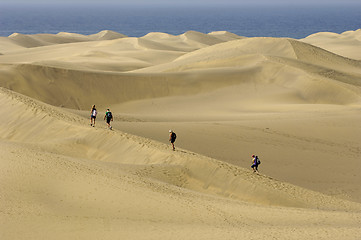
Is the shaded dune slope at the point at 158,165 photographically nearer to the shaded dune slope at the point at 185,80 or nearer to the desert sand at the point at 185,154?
the desert sand at the point at 185,154

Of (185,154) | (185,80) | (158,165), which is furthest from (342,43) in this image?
(158,165)

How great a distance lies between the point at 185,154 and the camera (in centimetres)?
1505

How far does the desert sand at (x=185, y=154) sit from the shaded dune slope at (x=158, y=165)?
4 centimetres

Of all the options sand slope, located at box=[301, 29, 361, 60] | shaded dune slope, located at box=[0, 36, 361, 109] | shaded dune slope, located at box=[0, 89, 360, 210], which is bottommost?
shaded dune slope, located at box=[0, 89, 360, 210]

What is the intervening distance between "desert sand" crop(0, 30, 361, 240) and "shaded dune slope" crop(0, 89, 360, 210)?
1.6 inches

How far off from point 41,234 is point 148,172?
494 centimetres

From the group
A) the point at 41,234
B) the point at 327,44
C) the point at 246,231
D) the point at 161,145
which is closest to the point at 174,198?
the point at 246,231

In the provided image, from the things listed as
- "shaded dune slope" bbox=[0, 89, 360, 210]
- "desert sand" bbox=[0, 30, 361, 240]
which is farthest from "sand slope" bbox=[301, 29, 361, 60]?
"shaded dune slope" bbox=[0, 89, 360, 210]

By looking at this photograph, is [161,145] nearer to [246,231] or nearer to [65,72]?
[246,231]

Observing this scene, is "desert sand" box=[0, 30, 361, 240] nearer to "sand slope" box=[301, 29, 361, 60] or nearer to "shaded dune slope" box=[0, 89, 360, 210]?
"shaded dune slope" box=[0, 89, 360, 210]

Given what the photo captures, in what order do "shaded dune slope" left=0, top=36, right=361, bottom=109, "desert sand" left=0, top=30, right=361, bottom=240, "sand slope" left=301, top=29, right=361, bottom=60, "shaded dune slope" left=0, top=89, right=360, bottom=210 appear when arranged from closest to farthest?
"desert sand" left=0, top=30, right=361, bottom=240 → "shaded dune slope" left=0, top=89, right=360, bottom=210 → "shaded dune slope" left=0, top=36, right=361, bottom=109 → "sand slope" left=301, top=29, right=361, bottom=60

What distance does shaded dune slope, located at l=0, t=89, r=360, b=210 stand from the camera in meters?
13.4

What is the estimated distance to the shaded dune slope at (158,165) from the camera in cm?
1344

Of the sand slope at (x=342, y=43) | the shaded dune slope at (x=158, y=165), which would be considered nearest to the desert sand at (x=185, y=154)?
the shaded dune slope at (x=158, y=165)
